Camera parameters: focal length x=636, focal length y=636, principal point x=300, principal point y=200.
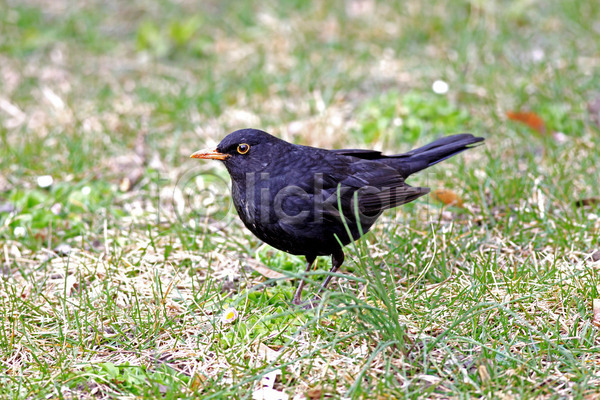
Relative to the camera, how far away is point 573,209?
4.37 meters

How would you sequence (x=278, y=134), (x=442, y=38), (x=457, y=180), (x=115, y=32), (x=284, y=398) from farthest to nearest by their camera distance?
(x=115, y=32), (x=442, y=38), (x=278, y=134), (x=457, y=180), (x=284, y=398)

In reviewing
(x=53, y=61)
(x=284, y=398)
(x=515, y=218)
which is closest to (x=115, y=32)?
(x=53, y=61)

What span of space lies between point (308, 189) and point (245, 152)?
47 cm

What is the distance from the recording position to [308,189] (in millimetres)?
3734

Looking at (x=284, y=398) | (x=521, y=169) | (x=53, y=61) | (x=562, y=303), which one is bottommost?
(x=284, y=398)

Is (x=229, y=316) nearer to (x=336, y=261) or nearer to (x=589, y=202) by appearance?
(x=336, y=261)

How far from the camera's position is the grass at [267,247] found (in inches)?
122

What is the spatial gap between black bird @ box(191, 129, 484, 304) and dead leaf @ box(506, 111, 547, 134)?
181cm

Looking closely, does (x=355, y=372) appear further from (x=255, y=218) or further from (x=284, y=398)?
(x=255, y=218)

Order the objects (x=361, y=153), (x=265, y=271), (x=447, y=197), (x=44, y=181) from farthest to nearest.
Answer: (x=44, y=181)
(x=447, y=197)
(x=361, y=153)
(x=265, y=271)

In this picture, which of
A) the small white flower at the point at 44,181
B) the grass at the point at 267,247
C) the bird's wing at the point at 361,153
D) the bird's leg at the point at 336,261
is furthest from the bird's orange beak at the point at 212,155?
the small white flower at the point at 44,181

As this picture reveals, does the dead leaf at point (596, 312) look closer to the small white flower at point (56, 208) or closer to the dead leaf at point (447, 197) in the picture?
the dead leaf at point (447, 197)

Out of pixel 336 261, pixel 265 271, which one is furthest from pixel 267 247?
pixel 336 261

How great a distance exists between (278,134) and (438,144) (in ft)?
6.32
